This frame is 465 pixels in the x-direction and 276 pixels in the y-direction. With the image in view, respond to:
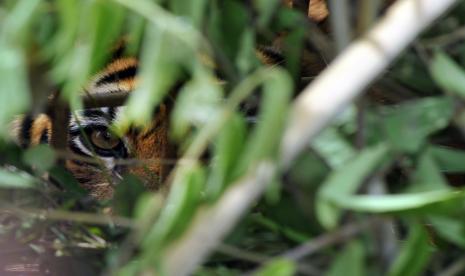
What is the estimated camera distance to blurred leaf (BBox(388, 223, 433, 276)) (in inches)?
24.4

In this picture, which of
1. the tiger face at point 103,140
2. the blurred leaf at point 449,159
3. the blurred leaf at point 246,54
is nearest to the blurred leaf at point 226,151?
the blurred leaf at point 246,54

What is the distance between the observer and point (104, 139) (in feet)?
6.38

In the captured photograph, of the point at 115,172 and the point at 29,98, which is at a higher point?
the point at 29,98

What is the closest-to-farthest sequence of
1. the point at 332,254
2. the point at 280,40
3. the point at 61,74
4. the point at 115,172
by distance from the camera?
the point at 61,74
the point at 332,254
the point at 280,40
the point at 115,172

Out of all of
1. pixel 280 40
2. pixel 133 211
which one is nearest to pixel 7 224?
pixel 133 211

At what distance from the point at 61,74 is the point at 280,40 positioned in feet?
0.96

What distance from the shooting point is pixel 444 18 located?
28.7 inches

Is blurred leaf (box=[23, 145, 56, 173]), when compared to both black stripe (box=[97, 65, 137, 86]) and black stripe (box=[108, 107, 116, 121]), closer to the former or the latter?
black stripe (box=[97, 65, 137, 86])

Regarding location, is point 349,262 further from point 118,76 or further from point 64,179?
point 118,76

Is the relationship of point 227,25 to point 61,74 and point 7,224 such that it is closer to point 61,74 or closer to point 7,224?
point 61,74

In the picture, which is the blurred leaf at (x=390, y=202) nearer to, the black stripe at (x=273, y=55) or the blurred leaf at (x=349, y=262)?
the blurred leaf at (x=349, y=262)

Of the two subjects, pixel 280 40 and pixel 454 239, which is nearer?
pixel 454 239

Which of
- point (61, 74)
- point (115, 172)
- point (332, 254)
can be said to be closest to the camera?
point (61, 74)

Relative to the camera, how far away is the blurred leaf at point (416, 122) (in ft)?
2.15
